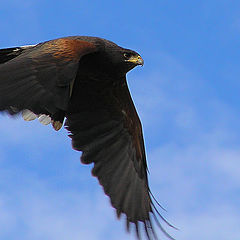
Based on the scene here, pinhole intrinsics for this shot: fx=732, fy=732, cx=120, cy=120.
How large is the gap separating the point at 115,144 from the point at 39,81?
3.34 metres

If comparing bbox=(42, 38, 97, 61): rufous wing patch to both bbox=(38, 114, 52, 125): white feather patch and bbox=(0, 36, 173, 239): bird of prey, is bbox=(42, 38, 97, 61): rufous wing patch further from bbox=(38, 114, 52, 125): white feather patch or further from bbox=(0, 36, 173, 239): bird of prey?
bbox=(38, 114, 52, 125): white feather patch

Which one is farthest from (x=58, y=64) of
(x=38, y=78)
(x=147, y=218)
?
(x=147, y=218)

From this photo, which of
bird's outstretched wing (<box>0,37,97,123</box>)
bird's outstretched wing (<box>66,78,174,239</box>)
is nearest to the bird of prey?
bird's outstretched wing (<box>66,78,174,239</box>)

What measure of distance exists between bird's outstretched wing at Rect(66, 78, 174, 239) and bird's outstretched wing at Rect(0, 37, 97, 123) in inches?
82.0

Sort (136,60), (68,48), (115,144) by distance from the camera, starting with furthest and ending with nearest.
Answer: (115,144), (136,60), (68,48)

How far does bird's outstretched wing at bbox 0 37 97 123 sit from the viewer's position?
11.0 metres

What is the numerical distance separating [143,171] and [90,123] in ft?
4.56

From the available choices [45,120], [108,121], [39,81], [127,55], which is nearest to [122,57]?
[127,55]

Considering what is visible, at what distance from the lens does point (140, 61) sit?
13.4 m

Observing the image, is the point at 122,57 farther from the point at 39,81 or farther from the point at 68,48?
the point at 39,81

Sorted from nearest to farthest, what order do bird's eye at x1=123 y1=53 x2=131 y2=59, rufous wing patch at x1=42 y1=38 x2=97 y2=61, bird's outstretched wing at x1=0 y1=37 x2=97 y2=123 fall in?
bird's outstretched wing at x1=0 y1=37 x2=97 y2=123
rufous wing patch at x1=42 y1=38 x2=97 y2=61
bird's eye at x1=123 y1=53 x2=131 y2=59

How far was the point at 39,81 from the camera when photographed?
1121 cm

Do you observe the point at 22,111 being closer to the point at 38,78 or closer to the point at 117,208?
the point at 38,78

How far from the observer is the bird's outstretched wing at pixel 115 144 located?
45.0 ft
